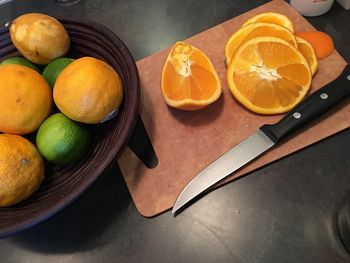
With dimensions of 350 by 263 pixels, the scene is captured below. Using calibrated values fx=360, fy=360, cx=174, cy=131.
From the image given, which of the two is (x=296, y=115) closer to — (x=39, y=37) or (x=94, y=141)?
(x=94, y=141)

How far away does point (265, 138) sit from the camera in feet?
2.07

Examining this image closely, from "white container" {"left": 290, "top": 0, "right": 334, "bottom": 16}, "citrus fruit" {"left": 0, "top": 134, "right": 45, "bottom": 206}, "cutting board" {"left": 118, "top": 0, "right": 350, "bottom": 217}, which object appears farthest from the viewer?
"white container" {"left": 290, "top": 0, "right": 334, "bottom": 16}

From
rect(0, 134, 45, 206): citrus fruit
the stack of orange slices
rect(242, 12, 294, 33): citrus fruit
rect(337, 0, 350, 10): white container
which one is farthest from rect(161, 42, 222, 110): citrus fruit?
rect(337, 0, 350, 10): white container

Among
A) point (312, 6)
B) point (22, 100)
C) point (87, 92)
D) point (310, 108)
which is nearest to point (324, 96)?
point (310, 108)

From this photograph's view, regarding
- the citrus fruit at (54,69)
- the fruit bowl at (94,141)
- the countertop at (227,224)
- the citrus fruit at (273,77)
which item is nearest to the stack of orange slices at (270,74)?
the citrus fruit at (273,77)

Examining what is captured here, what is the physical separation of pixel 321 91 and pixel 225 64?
0.20 m

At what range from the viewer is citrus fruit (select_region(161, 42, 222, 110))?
2.15ft

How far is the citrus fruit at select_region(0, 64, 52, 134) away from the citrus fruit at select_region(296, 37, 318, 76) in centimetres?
48

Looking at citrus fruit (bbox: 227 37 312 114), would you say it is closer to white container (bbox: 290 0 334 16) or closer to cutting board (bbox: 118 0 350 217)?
cutting board (bbox: 118 0 350 217)

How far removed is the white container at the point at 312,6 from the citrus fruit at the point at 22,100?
0.57m

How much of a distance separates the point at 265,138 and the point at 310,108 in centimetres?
10

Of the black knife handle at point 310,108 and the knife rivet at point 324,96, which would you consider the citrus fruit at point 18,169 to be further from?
the knife rivet at point 324,96

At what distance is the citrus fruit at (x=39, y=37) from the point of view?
0.63 meters

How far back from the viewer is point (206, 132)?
68 cm
